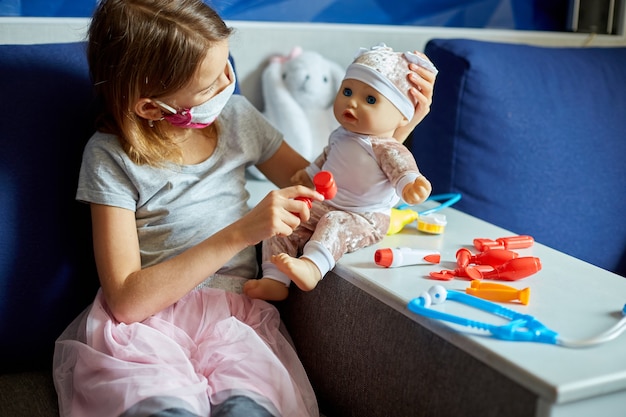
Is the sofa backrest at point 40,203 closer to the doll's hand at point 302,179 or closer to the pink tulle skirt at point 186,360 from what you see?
the pink tulle skirt at point 186,360

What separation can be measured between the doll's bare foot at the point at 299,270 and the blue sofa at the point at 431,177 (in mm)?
48

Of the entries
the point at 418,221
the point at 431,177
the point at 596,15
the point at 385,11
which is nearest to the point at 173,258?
the point at 418,221

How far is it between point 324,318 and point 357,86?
35cm

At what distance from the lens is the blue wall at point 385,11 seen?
4.52ft

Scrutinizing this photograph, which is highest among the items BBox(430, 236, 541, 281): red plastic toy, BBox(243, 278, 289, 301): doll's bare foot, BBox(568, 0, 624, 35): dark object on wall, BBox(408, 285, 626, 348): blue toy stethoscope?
BBox(568, 0, 624, 35): dark object on wall

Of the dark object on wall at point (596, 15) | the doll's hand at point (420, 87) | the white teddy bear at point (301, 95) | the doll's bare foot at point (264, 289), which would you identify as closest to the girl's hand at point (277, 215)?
the doll's bare foot at point (264, 289)

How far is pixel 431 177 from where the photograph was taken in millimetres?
1486

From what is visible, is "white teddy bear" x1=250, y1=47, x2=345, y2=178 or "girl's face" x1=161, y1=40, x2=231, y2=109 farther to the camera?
"white teddy bear" x1=250, y1=47, x2=345, y2=178

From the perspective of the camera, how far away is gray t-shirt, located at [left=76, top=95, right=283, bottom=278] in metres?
1.10

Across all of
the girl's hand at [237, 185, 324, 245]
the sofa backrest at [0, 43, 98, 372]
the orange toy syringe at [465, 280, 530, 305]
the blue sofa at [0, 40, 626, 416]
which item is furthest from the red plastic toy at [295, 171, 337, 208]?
the sofa backrest at [0, 43, 98, 372]

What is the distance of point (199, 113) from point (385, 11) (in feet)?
2.54

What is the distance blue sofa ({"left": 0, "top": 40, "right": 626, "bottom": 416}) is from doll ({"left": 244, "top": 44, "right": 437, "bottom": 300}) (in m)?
0.06

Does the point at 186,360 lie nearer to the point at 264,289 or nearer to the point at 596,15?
the point at 264,289

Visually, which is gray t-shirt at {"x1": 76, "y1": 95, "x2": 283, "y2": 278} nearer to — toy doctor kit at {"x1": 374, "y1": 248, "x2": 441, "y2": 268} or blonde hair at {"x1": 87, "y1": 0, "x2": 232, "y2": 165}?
blonde hair at {"x1": 87, "y1": 0, "x2": 232, "y2": 165}
